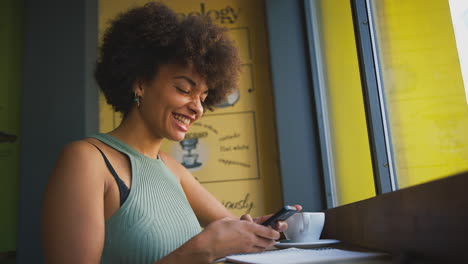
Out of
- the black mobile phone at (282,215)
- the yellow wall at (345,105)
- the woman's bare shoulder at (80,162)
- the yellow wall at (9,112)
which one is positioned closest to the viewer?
the black mobile phone at (282,215)

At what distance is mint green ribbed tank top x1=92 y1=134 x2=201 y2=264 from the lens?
914 millimetres

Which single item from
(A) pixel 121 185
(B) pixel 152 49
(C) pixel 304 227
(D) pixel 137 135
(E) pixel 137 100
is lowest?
(C) pixel 304 227

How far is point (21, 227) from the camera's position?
2.02 metres

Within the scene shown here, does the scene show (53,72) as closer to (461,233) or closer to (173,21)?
(173,21)

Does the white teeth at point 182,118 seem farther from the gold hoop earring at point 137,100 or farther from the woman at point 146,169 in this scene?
the gold hoop earring at point 137,100

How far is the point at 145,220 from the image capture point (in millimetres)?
946

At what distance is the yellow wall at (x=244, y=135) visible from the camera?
2.14 m

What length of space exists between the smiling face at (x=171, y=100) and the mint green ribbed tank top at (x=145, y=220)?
0.34 ft

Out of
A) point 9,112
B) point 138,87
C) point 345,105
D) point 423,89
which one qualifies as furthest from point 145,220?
point 9,112

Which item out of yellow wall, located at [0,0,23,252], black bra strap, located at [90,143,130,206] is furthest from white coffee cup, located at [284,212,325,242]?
yellow wall, located at [0,0,23,252]

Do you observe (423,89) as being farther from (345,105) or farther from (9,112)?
(9,112)

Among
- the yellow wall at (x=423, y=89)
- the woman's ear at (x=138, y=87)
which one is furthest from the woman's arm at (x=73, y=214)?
the yellow wall at (x=423, y=89)

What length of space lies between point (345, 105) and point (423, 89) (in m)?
0.75

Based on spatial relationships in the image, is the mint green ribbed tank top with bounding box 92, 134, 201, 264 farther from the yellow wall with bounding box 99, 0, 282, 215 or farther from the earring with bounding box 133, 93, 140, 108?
the yellow wall with bounding box 99, 0, 282, 215
